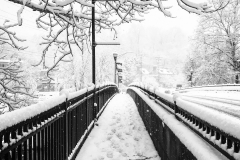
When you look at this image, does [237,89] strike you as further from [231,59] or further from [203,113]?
[203,113]

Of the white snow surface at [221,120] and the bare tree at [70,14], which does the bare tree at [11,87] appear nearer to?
the bare tree at [70,14]

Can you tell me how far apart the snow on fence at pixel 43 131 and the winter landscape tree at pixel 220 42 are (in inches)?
975

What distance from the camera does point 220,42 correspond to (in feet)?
92.7

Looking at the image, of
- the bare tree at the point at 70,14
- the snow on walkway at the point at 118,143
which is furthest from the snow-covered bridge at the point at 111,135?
the bare tree at the point at 70,14

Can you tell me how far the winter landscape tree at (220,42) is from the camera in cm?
2630

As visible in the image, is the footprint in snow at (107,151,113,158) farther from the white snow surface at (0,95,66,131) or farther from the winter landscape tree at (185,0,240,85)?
the winter landscape tree at (185,0,240,85)

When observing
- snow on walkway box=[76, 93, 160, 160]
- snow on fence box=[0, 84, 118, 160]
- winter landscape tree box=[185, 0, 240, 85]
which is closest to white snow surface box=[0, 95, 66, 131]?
snow on fence box=[0, 84, 118, 160]

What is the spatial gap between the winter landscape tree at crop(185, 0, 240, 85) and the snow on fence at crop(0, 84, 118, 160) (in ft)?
81.2

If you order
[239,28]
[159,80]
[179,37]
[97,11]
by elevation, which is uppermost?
[179,37]

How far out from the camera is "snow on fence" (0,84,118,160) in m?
2.02

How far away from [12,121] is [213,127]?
1.89 meters

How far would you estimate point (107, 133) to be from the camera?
21.7 feet

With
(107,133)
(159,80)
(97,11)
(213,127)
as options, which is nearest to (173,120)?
(213,127)

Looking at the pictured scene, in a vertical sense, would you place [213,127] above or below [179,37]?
below
